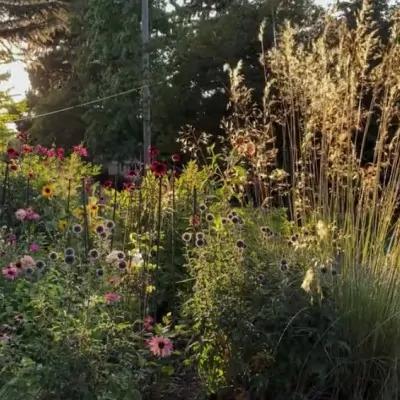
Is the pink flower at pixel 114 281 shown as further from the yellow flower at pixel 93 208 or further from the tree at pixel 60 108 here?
the tree at pixel 60 108

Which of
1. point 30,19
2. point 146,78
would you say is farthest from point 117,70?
point 146,78

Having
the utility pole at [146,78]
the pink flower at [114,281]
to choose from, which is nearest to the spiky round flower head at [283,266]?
the pink flower at [114,281]

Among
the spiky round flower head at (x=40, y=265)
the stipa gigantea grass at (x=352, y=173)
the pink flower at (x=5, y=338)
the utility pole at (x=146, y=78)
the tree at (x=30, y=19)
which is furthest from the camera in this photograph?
the tree at (x=30, y=19)

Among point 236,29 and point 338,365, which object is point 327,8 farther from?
point 236,29

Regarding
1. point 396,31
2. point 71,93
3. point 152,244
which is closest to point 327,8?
point 396,31

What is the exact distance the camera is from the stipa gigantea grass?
2.74 m

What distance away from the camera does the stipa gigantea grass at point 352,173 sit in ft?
8.98

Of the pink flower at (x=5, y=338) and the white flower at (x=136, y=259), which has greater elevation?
the white flower at (x=136, y=259)

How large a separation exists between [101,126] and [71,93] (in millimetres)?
6900

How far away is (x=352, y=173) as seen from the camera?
335 cm

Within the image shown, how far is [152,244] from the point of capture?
3.84 metres

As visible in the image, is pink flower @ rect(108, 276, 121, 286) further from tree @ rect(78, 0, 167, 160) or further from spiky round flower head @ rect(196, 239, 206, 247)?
tree @ rect(78, 0, 167, 160)

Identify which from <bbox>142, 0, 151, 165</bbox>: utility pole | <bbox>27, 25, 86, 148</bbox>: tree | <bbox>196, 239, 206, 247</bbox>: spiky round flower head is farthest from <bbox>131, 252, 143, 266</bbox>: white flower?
<bbox>27, 25, 86, 148</bbox>: tree

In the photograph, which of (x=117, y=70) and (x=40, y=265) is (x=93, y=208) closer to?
(x=40, y=265)
